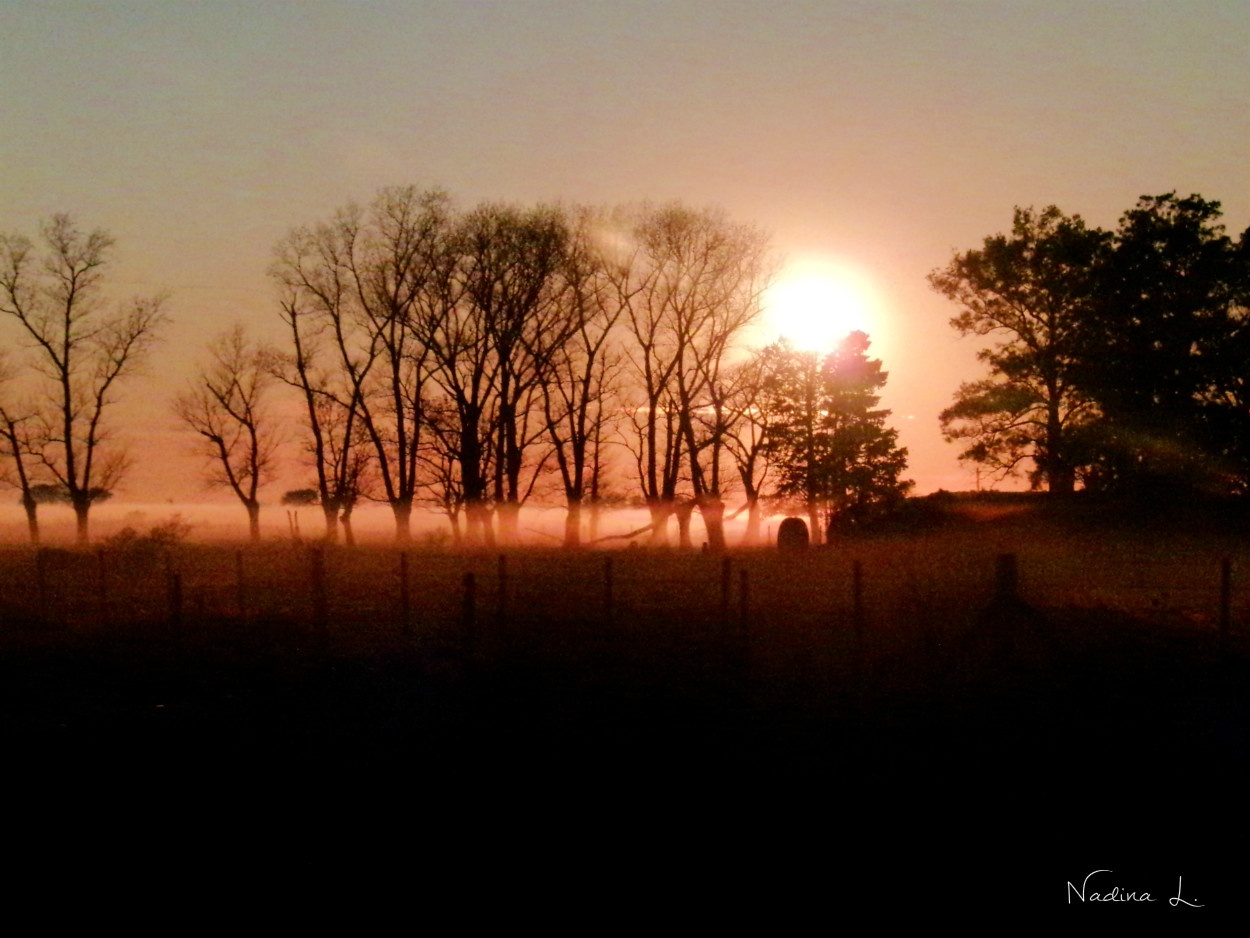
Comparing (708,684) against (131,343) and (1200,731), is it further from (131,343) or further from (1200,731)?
(131,343)

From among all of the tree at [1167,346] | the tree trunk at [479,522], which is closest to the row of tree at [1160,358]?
the tree at [1167,346]

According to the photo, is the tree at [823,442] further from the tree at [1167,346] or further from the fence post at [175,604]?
the fence post at [175,604]

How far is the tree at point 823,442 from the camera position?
168 feet

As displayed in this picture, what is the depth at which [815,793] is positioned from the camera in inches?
388

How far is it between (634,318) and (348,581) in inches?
952

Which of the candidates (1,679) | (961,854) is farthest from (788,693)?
(1,679)

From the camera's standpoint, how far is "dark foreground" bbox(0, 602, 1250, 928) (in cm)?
764

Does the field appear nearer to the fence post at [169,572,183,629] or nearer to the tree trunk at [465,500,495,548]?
the fence post at [169,572,183,629]

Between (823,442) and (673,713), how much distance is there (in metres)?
38.7

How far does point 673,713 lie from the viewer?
13797mm

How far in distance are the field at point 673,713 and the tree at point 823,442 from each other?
909 inches
